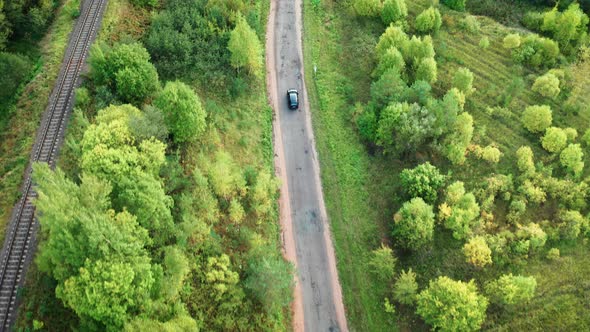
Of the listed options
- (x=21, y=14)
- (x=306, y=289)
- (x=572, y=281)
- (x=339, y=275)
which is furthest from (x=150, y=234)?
(x=572, y=281)

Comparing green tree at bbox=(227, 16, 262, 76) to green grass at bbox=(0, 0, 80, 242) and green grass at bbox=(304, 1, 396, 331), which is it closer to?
green grass at bbox=(304, 1, 396, 331)

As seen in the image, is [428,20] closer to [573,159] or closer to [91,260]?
[573,159]

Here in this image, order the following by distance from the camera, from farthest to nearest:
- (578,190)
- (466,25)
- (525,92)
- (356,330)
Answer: (466,25), (525,92), (578,190), (356,330)

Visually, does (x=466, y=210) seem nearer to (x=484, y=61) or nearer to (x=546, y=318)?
(x=546, y=318)

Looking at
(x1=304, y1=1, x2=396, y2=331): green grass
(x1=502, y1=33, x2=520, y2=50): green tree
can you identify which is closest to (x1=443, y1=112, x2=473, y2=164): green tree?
(x1=304, y1=1, x2=396, y2=331): green grass

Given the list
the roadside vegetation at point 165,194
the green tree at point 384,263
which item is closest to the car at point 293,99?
the roadside vegetation at point 165,194

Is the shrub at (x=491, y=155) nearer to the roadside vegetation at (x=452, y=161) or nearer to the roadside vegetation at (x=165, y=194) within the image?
the roadside vegetation at (x=452, y=161)
